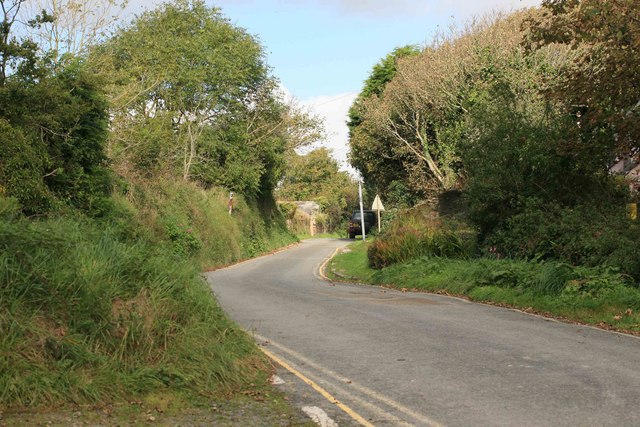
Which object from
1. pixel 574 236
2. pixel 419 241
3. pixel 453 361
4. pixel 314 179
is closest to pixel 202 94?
pixel 419 241

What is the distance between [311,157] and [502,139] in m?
77.7

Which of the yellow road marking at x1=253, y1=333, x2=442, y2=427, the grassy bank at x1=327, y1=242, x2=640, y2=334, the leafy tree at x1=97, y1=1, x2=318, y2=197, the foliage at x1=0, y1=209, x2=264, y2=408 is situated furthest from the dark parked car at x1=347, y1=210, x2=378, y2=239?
the foliage at x1=0, y1=209, x2=264, y2=408

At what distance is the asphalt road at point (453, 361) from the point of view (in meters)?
6.76

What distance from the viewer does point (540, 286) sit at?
1512cm

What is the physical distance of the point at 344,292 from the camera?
1922 cm

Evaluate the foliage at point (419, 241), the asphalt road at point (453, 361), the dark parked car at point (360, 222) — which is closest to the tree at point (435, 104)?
the foliage at point (419, 241)

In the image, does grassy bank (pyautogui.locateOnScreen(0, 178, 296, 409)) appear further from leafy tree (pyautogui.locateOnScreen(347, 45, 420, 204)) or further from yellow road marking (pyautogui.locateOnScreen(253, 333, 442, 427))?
leafy tree (pyautogui.locateOnScreen(347, 45, 420, 204))

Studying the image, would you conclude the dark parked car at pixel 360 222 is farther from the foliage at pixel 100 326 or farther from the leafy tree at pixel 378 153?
the foliage at pixel 100 326

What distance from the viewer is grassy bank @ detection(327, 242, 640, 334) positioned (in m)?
13.0

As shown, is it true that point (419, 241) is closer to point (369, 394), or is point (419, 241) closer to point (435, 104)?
point (435, 104)

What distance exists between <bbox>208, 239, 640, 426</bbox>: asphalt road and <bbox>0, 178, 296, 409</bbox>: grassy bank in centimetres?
144

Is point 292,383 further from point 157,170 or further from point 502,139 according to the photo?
point 157,170

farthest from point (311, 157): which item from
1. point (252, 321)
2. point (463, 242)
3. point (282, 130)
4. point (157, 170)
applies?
point (252, 321)

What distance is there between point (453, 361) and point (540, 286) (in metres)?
6.90
